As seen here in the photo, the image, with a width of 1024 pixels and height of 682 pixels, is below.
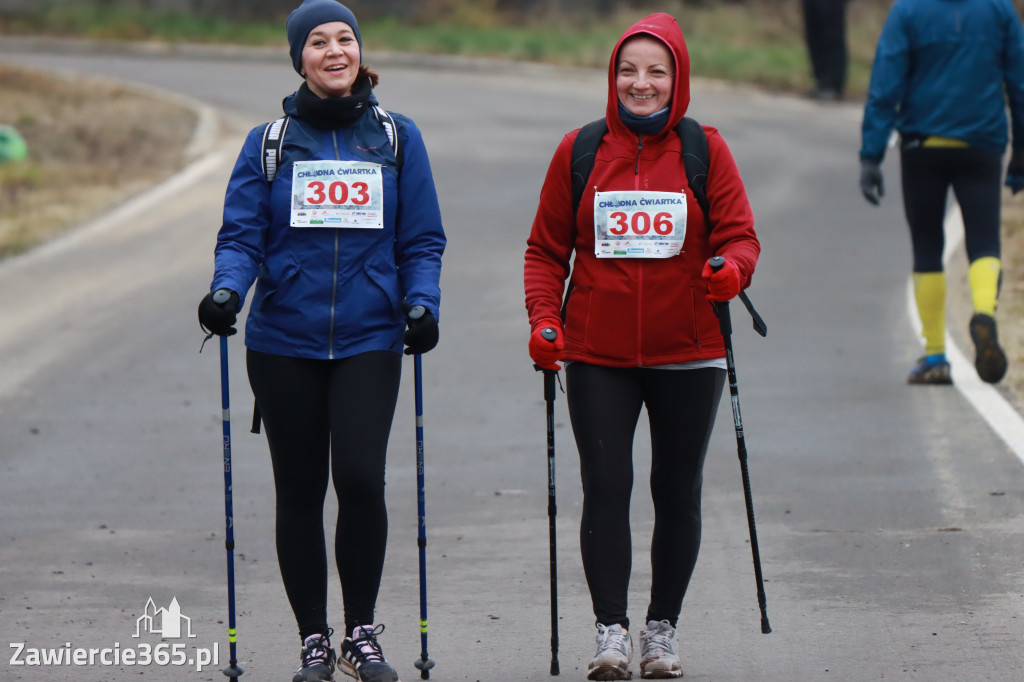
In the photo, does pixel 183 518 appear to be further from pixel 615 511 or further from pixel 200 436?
pixel 615 511

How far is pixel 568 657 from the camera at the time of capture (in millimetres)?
5480

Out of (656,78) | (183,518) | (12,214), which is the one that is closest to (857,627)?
(656,78)

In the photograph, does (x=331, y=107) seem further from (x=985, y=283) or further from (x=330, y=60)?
(x=985, y=283)

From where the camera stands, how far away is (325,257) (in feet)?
16.8

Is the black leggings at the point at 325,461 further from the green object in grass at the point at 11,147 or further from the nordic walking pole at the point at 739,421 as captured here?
the green object in grass at the point at 11,147

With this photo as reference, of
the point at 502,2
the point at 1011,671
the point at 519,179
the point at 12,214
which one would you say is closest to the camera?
the point at 1011,671

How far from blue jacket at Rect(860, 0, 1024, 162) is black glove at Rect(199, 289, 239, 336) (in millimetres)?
4957

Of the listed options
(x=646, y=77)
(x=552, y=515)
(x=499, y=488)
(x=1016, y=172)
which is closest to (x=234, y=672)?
(x=552, y=515)

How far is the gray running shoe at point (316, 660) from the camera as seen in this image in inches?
201

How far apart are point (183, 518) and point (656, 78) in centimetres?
321

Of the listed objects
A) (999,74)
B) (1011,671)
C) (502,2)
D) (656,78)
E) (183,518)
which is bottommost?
(1011,671)

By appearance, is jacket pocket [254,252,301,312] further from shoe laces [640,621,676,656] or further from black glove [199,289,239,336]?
shoe laces [640,621,676,656]

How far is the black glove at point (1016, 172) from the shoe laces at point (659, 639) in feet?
15.6

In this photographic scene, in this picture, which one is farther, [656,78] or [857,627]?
[857,627]
